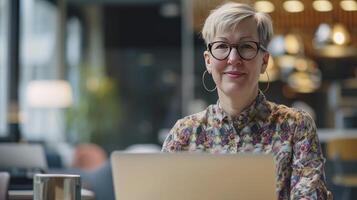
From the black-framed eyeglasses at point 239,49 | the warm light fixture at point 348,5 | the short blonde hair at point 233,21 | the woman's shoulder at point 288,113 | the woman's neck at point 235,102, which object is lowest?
the woman's shoulder at point 288,113

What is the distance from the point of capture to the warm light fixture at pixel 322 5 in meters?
5.69

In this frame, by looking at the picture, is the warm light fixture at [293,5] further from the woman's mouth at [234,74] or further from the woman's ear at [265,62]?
the woman's mouth at [234,74]

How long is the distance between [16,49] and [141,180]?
8327 millimetres

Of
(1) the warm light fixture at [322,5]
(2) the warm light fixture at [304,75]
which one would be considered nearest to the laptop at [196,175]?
(1) the warm light fixture at [322,5]

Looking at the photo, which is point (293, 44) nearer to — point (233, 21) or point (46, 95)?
point (46, 95)

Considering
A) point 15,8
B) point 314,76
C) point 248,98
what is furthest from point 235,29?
point 314,76

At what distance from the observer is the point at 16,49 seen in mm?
9875

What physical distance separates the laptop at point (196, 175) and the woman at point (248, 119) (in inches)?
10.1

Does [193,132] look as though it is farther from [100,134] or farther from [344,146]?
[100,134]

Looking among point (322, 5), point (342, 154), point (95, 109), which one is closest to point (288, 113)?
point (322, 5)

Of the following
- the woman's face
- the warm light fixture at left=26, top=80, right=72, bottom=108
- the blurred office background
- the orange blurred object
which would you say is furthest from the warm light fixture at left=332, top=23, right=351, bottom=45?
the warm light fixture at left=26, top=80, right=72, bottom=108

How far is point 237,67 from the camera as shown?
203 centimetres

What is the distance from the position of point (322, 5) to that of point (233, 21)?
3.85 metres

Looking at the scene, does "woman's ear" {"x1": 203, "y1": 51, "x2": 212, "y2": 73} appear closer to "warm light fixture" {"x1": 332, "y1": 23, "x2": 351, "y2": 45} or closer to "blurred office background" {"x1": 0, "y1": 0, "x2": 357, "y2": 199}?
"warm light fixture" {"x1": 332, "y1": 23, "x2": 351, "y2": 45}
